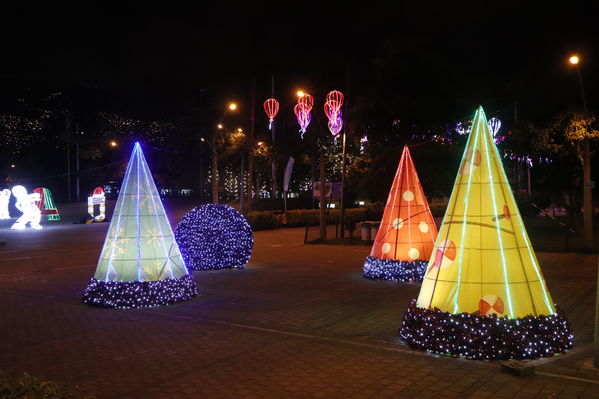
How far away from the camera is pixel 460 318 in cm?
655

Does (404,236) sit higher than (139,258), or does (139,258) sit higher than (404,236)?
(404,236)

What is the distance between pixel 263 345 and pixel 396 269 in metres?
5.81

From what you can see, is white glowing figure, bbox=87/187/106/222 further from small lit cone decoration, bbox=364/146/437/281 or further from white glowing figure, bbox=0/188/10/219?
small lit cone decoration, bbox=364/146/437/281

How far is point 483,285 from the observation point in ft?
21.9

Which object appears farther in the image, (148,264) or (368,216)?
(368,216)

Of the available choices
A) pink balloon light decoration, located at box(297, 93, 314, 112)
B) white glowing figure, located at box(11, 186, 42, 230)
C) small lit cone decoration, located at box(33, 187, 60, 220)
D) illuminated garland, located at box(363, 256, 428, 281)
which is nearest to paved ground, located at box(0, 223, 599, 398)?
illuminated garland, located at box(363, 256, 428, 281)

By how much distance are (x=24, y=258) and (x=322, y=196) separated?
11.5 metres

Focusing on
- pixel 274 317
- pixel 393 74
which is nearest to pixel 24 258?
pixel 274 317

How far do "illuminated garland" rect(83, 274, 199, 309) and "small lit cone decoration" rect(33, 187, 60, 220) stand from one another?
103 feet

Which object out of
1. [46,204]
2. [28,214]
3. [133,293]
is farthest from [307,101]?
[46,204]

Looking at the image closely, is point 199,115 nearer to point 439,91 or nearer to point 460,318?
point 439,91

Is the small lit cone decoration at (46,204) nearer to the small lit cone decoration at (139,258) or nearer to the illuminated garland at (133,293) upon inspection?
the small lit cone decoration at (139,258)

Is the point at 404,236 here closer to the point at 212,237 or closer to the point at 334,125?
the point at 212,237

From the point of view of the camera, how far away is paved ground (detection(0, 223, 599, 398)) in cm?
567
